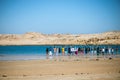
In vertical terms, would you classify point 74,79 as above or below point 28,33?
below

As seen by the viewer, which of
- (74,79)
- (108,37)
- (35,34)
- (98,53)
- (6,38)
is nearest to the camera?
(74,79)

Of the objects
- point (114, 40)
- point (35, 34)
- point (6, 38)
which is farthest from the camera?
point (35, 34)

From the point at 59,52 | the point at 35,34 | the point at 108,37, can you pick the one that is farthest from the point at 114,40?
the point at 35,34

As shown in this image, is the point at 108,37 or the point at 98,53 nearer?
the point at 98,53

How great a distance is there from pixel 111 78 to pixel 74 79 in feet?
4.84

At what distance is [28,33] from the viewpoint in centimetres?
15438

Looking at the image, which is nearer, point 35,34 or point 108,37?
point 108,37

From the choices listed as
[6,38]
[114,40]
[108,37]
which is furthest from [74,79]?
[6,38]

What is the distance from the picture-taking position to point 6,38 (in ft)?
434

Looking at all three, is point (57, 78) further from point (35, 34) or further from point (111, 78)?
point (35, 34)

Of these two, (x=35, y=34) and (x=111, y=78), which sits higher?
(x=35, y=34)

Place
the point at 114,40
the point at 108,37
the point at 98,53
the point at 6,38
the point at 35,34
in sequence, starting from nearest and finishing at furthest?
the point at 98,53 < the point at 114,40 < the point at 108,37 < the point at 6,38 < the point at 35,34

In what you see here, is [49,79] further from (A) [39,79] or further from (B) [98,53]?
(B) [98,53]

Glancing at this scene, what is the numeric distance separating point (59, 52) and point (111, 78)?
59.2 ft
